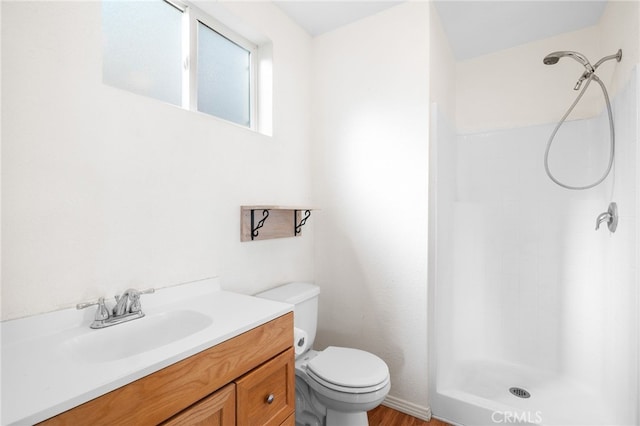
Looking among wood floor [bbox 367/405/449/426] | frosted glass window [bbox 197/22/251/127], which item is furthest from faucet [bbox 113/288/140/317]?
wood floor [bbox 367/405/449/426]

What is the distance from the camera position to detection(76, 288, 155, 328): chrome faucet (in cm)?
104

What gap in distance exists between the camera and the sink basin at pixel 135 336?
0.95 meters

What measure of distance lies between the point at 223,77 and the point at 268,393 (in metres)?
1.57

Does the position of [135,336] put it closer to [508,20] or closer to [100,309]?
[100,309]

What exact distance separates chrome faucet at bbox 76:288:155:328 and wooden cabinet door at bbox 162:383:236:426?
426mm

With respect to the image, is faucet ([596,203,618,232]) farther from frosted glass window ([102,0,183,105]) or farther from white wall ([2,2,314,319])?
frosted glass window ([102,0,183,105])

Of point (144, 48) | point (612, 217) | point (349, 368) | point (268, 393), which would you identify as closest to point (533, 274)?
point (612, 217)

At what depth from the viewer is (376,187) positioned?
1.94 m

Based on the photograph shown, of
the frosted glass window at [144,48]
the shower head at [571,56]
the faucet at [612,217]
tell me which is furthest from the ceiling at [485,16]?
the faucet at [612,217]

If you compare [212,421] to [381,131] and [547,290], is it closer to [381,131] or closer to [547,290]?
[381,131]

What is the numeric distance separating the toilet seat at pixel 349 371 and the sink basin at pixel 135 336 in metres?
0.65

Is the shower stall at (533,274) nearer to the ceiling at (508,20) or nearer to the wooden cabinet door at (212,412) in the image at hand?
the ceiling at (508,20)

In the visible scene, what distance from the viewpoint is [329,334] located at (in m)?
2.12

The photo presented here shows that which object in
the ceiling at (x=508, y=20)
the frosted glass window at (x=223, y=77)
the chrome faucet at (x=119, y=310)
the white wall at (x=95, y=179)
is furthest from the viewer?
the ceiling at (x=508, y=20)
